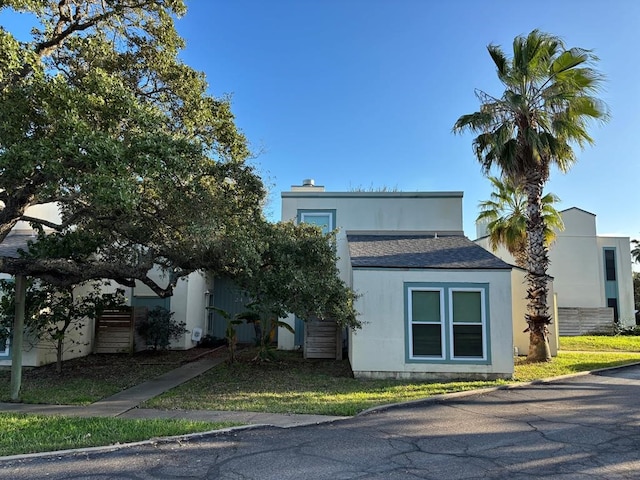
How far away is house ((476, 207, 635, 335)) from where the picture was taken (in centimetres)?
3012

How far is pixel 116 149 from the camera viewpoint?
7281mm

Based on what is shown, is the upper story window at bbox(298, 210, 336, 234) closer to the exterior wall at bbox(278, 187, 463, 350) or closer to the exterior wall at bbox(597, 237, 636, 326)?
the exterior wall at bbox(278, 187, 463, 350)

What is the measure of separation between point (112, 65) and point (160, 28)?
4.49 feet

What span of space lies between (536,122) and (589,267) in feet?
64.2

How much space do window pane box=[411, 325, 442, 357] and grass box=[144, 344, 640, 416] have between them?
89 cm

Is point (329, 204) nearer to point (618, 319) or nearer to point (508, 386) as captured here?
point (508, 386)

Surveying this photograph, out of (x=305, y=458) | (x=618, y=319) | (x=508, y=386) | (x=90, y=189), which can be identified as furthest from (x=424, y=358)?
(x=618, y=319)

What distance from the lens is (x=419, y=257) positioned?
517 inches

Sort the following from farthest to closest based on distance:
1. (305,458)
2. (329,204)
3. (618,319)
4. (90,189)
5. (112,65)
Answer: (618,319)
(329,204)
(112,65)
(90,189)
(305,458)

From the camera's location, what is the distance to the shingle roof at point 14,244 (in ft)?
47.4

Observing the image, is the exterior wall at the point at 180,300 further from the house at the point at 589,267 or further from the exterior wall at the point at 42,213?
the house at the point at 589,267

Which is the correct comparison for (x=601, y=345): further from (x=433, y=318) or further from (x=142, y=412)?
(x=142, y=412)

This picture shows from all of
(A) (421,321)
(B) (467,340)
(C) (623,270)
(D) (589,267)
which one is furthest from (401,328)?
(C) (623,270)

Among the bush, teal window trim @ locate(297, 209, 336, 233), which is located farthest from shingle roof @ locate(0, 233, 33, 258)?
teal window trim @ locate(297, 209, 336, 233)
